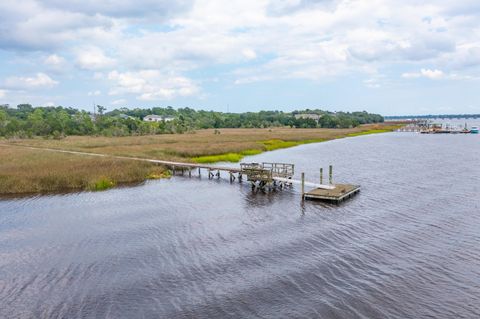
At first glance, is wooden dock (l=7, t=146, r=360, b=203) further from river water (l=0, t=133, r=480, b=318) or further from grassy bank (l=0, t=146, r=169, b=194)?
grassy bank (l=0, t=146, r=169, b=194)

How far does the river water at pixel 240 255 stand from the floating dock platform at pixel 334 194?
37.6 inches

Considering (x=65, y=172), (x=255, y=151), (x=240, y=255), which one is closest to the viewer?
(x=240, y=255)

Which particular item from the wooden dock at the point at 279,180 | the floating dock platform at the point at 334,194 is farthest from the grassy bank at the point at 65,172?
the floating dock platform at the point at 334,194

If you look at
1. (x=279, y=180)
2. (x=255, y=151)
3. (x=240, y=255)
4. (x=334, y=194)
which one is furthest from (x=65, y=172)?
(x=255, y=151)

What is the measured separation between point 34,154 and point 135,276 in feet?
153

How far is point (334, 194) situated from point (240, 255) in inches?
649

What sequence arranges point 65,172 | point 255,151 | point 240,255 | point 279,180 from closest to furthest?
1. point 240,255
2. point 279,180
3. point 65,172
4. point 255,151

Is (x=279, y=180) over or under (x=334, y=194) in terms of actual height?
over

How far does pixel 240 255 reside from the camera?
23922 mm

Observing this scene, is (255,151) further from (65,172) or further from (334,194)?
(334,194)

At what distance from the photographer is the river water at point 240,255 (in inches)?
712

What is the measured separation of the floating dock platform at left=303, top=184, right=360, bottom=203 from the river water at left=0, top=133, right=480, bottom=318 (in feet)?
3.13

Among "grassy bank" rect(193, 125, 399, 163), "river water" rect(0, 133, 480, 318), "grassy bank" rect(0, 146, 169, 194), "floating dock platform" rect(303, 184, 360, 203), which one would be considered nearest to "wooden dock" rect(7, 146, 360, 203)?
"floating dock platform" rect(303, 184, 360, 203)

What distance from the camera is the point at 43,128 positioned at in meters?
108
